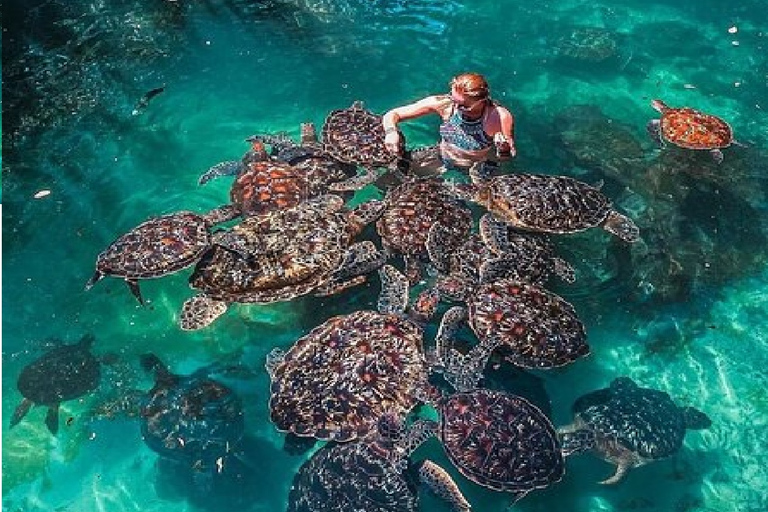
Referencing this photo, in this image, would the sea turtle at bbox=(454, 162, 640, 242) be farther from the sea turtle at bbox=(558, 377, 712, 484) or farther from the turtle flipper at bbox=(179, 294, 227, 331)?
the turtle flipper at bbox=(179, 294, 227, 331)

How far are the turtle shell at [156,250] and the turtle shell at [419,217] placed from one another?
2.32m

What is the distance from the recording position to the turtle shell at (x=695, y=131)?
10242 mm

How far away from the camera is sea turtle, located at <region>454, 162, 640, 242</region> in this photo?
825cm

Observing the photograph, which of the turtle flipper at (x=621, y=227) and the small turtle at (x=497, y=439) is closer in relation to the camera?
the small turtle at (x=497, y=439)

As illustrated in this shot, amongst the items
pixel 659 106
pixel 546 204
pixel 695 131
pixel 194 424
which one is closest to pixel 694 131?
pixel 695 131

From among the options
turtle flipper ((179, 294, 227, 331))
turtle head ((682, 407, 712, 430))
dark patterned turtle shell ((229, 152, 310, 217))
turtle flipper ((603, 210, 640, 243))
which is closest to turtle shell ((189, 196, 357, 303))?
turtle flipper ((179, 294, 227, 331))

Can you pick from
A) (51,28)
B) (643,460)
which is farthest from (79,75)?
(643,460)

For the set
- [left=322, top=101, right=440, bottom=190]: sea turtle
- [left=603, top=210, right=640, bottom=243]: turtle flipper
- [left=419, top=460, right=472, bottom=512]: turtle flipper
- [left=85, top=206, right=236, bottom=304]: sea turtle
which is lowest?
[left=419, top=460, right=472, bottom=512]: turtle flipper

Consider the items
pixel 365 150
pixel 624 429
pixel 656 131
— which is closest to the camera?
pixel 624 429

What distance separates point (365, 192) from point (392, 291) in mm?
2633

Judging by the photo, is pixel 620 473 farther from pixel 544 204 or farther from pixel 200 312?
pixel 200 312

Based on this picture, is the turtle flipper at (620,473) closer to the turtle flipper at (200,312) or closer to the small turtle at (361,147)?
the small turtle at (361,147)

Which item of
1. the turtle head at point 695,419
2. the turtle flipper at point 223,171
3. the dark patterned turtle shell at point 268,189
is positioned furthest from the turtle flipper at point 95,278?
the turtle head at point 695,419

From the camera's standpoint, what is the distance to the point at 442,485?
654 centimetres
